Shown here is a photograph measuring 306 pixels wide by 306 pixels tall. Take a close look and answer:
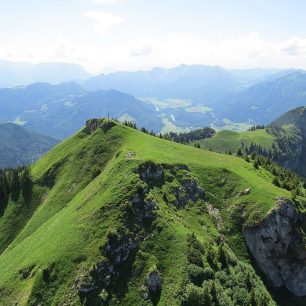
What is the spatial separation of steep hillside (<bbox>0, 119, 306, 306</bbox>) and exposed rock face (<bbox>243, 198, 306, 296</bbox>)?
9.8 inches

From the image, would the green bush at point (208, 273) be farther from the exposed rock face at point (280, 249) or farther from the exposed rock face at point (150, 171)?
the exposed rock face at point (150, 171)

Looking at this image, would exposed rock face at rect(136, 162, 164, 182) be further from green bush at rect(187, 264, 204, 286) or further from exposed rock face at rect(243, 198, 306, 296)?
green bush at rect(187, 264, 204, 286)

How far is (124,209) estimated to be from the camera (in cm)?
8125

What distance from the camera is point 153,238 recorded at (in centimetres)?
7762

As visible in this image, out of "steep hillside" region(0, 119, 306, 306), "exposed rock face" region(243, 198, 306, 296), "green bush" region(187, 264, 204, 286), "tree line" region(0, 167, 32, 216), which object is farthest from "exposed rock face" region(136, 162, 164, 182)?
"tree line" region(0, 167, 32, 216)

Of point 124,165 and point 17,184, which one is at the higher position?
point 124,165

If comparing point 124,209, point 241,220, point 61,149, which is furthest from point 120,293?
point 61,149

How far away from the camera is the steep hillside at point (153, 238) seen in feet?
229

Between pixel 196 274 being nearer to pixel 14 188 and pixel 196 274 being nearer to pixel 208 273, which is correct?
pixel 208 273

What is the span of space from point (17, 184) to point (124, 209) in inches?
2526

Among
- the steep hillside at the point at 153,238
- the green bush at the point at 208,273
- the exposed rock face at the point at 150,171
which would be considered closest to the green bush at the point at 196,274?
the steep hillside at the point at 153,238

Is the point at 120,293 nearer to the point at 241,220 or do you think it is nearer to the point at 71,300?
the point at 71,300

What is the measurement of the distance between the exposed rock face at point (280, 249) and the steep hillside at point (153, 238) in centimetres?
25

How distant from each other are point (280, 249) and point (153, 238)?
27.2m
